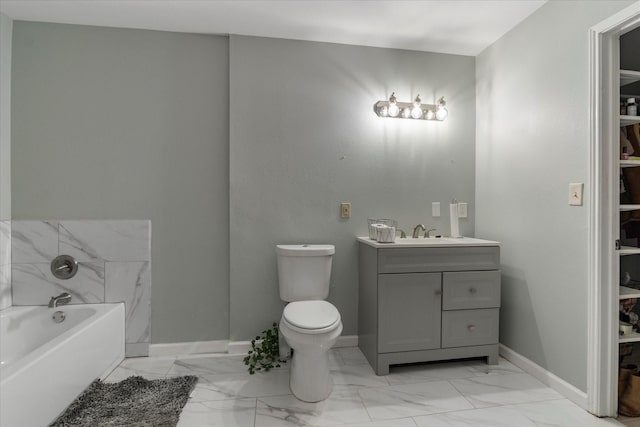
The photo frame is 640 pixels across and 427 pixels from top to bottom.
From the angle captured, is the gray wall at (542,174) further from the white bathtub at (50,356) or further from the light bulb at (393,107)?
the white bathtub at (50,356)

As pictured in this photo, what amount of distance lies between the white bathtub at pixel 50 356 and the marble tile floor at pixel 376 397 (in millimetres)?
245

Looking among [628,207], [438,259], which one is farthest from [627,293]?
[438,259]

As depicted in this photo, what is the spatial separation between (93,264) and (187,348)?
35.6 inches

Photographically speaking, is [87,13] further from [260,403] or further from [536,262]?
Result: [536,262]

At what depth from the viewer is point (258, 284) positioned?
2340mm

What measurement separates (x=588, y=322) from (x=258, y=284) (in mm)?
2008

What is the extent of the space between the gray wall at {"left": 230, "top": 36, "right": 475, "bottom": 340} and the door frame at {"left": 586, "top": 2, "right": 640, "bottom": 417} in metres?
1.02

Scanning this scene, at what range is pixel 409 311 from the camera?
2.04 m

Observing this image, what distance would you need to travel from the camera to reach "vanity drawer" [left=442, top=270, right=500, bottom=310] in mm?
2076

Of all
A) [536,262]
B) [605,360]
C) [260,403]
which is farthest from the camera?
[536,262]

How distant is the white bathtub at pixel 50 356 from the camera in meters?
1.28

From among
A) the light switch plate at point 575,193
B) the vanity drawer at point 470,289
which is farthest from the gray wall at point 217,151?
the light switch plate at point 575,193

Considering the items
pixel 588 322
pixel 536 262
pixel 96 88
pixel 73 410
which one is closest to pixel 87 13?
pixel 96 88

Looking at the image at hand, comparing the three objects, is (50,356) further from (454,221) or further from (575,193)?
(575,193)
